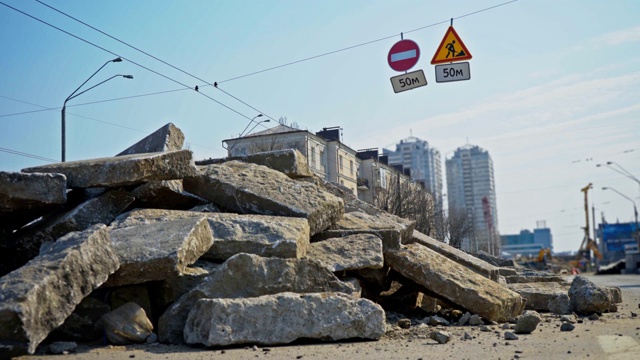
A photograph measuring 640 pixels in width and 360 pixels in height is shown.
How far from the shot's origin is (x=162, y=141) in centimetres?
966

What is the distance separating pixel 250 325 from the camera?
5715mm

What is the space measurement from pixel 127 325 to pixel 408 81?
7.03 m

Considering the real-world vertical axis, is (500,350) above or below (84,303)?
below

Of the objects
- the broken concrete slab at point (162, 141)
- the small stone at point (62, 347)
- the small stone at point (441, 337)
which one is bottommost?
the small stone at point (441, 337)

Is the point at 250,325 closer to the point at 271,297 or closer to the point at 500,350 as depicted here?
the point at 271,297

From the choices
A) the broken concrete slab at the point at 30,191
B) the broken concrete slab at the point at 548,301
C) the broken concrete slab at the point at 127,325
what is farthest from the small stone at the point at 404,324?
the broken concrete slab at the point at 30,191

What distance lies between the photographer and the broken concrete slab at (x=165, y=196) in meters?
7.95

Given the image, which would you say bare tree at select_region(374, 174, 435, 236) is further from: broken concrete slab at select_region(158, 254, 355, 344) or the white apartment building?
the white apartment building

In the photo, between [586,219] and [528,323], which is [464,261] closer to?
[528,323]

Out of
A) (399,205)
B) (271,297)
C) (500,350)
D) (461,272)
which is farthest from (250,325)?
(399,205)

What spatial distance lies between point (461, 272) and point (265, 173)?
2812mm

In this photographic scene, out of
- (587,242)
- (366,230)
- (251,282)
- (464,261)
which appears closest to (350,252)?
(366,230)

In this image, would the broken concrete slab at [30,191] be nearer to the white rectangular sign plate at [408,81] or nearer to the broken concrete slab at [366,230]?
the broken concrete slab at [366,230]

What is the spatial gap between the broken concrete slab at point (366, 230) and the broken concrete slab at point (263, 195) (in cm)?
11
